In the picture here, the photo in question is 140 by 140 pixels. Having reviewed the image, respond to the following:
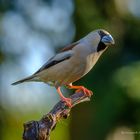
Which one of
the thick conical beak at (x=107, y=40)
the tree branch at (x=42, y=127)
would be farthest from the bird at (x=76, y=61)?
the tree branch at (x=42, y=127)

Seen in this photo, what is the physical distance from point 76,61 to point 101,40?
14.3 inches

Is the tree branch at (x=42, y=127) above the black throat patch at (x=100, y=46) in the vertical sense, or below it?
below

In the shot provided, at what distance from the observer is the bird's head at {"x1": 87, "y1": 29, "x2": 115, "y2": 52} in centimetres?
855

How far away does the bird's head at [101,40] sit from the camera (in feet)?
28.1

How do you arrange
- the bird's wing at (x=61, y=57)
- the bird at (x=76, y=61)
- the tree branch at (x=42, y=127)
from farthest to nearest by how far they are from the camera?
the bird's wing at (x=61, y=57), the bird at (x=76, y=61), the tree branch at (x=42, y=127)

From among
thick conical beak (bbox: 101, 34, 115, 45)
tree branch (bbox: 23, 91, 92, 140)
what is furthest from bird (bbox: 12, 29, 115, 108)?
tree branch (bbox: 23, 91, 92, 140)

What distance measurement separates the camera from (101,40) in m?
8.59

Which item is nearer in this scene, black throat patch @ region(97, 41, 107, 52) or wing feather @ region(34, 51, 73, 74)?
black throat patch @ region(97, 41, 107, 52)

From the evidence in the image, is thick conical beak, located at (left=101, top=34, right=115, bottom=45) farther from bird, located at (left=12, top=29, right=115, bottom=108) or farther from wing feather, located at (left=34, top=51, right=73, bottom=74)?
wing feather, located at (left=34, top=51, right=73, bottom=74)

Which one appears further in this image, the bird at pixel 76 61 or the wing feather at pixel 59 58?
the wing feather at pixel 59 58

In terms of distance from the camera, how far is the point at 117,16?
15.2 m

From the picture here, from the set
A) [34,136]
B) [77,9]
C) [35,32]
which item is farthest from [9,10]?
[34,136]

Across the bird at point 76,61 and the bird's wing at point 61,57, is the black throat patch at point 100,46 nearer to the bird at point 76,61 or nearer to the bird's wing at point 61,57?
the bird at point 76,61

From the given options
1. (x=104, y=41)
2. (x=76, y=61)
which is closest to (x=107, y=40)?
(x=104, y=41)
